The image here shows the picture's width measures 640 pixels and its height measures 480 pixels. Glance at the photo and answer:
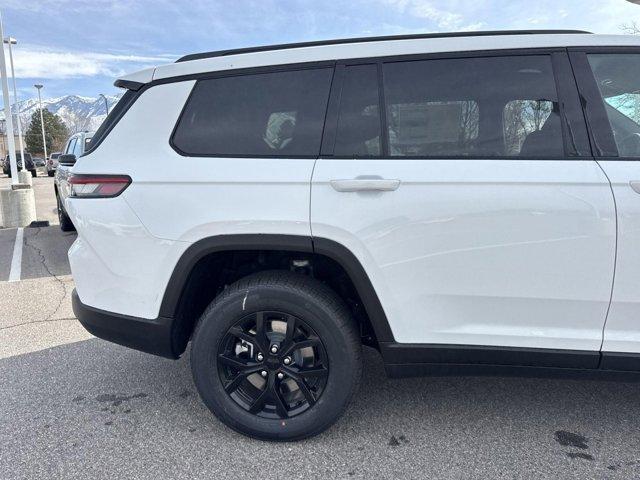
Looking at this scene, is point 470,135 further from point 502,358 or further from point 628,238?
point 502,358

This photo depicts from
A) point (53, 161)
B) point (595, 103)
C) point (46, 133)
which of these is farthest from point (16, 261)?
point (46, 133)

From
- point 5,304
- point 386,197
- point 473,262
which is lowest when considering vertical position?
point 5,304

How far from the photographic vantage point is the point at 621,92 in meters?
2.33

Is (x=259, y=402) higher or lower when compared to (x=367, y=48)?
lower

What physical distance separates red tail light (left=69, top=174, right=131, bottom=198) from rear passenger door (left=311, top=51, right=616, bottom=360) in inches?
39.7

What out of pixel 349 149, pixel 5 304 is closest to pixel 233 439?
pixel 349 149

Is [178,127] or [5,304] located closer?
[178,127]

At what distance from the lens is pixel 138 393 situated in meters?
3.08

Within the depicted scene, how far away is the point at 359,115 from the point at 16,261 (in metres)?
6.50

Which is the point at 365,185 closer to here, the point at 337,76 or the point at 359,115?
the point at 359,115

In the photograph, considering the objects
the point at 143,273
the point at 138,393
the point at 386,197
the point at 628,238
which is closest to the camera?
the point at 628,238

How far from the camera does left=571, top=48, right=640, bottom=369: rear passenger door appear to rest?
2092 millimetres

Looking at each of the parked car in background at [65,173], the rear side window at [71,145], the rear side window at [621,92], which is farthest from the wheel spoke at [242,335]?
the rear side window at [71,145]

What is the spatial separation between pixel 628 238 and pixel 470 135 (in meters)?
0.81
